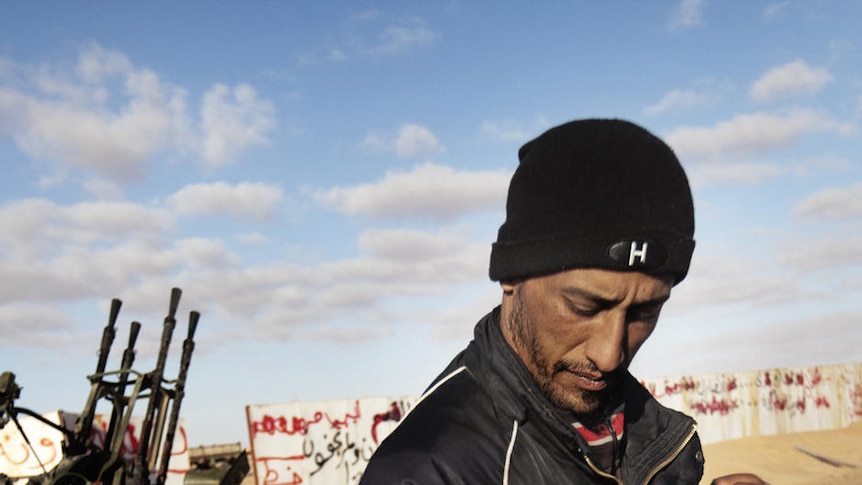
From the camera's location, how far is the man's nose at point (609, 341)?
1805mm

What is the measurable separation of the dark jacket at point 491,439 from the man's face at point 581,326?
57 millimetres

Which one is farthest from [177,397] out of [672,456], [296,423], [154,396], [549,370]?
[296,423]

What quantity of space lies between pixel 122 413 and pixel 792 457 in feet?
64.5

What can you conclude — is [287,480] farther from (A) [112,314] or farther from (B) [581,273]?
(B) [581,273]

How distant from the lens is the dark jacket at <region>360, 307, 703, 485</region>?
161 cm

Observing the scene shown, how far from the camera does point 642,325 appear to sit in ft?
6.23

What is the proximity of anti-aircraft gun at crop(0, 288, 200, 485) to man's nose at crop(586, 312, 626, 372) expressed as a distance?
612 centimetres

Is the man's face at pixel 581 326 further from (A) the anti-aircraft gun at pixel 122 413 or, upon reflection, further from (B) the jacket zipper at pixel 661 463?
(A) the anti-aircraft gun at pixel 122 413

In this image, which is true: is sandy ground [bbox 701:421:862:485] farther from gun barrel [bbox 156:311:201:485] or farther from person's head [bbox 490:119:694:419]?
person's head [bbox 490:119:694:419]

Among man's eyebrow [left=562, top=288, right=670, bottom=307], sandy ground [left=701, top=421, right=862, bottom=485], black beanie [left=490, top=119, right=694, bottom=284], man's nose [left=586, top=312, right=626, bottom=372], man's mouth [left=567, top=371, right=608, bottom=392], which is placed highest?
black beanie [left=490, top=119, right=694, bottom=284]

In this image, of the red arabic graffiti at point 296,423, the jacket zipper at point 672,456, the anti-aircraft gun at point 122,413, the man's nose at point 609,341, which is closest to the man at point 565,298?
the man's nose at point 609,341

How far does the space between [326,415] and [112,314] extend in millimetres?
7952

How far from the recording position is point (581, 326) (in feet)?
5.95

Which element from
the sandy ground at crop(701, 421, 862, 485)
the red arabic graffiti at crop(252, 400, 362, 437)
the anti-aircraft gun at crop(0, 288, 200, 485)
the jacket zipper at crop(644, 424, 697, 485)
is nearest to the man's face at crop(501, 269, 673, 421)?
the jacket zipper at crop(644, 424, 697, 485)
